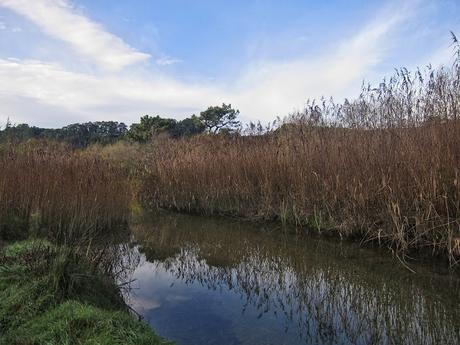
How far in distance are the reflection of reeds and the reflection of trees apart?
1160 millimetres

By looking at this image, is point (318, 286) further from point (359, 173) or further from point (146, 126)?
point (146, 126)

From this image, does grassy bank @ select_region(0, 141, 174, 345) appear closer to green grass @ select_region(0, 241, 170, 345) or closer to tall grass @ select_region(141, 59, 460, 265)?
green grass @ select_region(0, 241, 170, 345)

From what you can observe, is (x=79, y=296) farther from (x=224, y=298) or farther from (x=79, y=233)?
(x=79, y=233)

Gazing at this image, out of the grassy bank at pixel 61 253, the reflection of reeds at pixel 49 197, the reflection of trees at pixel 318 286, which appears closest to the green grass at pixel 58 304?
→ the grassy bank at pixel 61 253

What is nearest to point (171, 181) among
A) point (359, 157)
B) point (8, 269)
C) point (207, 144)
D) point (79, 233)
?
point (207, 144)

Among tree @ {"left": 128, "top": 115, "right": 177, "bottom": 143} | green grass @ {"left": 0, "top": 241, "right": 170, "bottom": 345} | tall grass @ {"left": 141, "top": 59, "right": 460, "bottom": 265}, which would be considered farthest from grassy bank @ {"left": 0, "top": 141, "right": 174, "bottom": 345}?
tree @ {"left": 128, "top": 115, "right": 177, "bottom": 143}

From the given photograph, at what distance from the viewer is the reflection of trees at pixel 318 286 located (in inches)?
141

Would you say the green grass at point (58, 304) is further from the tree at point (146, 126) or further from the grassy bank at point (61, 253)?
the tree at point (146, 126)

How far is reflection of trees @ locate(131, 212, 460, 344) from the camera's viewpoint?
359cm

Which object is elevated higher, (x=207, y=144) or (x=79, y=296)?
(x=207, y=144)

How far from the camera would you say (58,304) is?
10.4 feet

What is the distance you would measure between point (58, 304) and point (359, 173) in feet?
15.1

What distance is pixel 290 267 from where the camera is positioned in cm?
562

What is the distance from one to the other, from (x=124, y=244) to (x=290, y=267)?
305 centimetres
